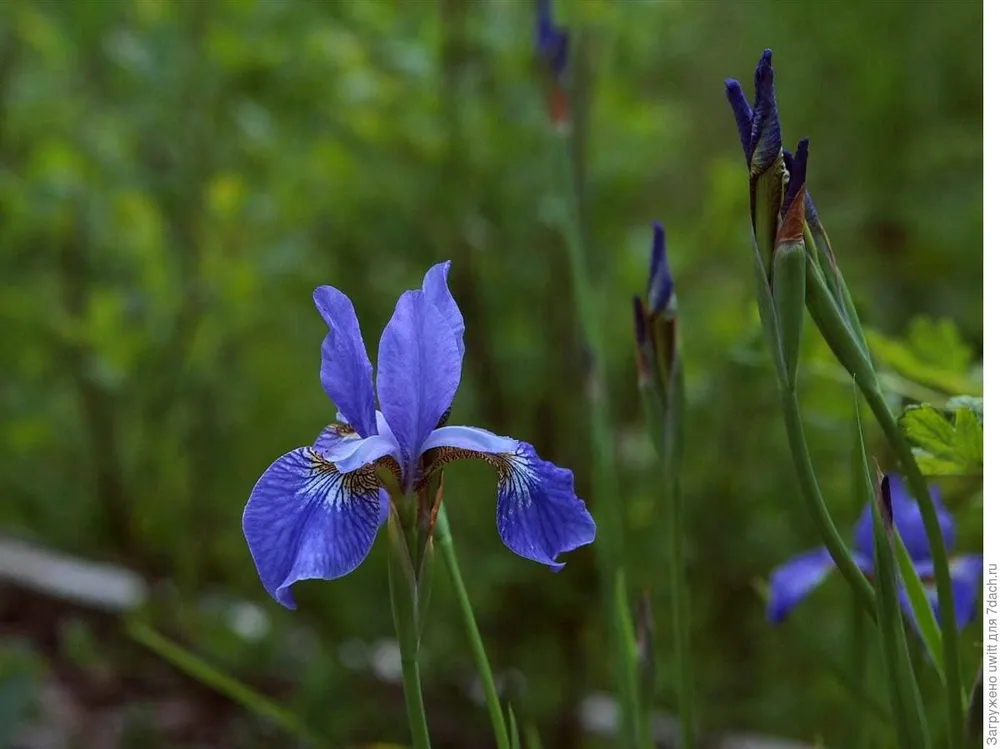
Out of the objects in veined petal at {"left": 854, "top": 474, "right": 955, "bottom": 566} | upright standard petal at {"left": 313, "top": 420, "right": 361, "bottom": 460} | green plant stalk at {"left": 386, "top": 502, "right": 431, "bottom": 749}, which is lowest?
veined petal at {"left": 854, "top": 474, "right": 955, "bottom": 566}

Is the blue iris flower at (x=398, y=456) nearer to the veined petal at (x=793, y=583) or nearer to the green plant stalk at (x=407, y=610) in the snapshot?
the green plant stalk at (x=407, y=610)

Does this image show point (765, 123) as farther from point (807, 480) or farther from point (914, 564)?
point (914, 564)

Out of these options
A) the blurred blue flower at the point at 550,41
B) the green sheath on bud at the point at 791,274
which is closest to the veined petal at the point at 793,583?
the green sheath on bud at the point at 791,274

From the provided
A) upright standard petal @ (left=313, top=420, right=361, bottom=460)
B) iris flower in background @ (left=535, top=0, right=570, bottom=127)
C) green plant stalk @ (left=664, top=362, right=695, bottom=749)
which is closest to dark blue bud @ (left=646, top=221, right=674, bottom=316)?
green plant stalk @ (left=664, top=362, right=695, bottom=749)

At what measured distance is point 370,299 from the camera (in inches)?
31.9

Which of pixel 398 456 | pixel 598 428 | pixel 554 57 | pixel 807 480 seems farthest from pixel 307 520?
pixel 554 57

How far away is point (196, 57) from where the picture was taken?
2.79 ft

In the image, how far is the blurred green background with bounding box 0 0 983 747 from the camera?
2.51 feet

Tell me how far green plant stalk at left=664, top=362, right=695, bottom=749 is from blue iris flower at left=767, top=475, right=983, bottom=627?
2.9 inches

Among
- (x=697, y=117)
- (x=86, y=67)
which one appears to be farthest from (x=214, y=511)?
(x=697, y=117)

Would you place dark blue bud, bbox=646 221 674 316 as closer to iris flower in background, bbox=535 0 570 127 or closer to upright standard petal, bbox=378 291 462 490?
upright standard petal, bbox=378 291 462 490

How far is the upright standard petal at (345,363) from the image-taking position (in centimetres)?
30

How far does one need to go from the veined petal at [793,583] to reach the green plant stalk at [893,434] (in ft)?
0.35

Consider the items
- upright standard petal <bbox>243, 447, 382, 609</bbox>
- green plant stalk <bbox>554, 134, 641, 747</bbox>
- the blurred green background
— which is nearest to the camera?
upright standard petal <bbox>243, 447, 382, 609</bbox>
